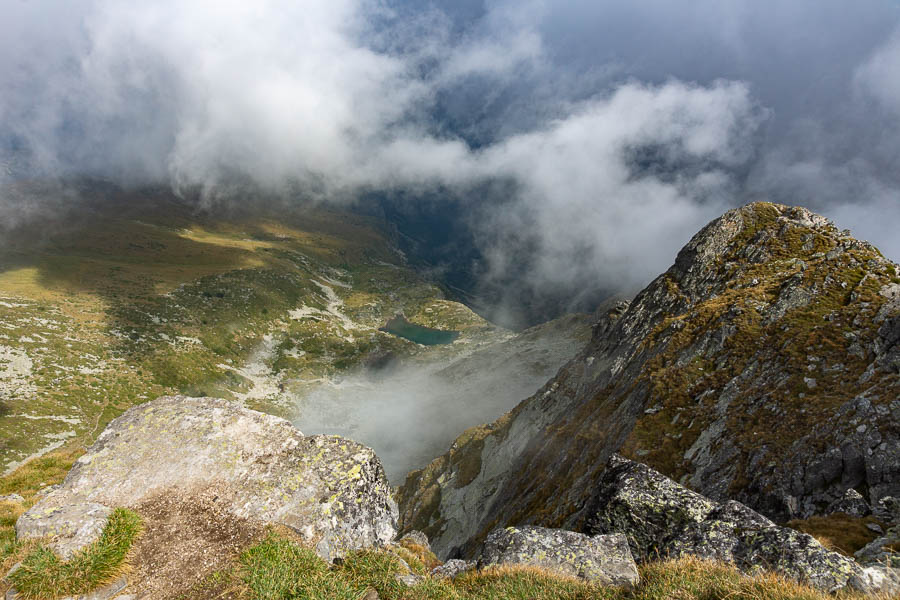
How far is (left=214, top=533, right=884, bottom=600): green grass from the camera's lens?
774cm

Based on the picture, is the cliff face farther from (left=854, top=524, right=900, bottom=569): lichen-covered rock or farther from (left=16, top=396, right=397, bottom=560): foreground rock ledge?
(left=16, top=396, right=397, bottom=560): foreground rock ledge

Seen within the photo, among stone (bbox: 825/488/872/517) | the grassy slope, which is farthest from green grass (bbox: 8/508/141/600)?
the grassy slope

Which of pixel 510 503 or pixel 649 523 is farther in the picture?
pixel 510 503

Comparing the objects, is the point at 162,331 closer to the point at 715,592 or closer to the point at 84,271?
the point at 84,271

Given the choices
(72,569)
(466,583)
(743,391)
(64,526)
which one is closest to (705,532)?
(466,583)

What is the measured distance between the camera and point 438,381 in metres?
152

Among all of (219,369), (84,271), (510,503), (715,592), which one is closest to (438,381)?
(219,369)

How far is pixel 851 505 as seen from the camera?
47.7 ft

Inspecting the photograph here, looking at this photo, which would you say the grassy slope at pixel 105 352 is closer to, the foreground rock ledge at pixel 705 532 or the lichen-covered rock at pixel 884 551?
the foreground rock ledge at pixel 705 532

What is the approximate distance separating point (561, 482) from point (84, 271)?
819 feet

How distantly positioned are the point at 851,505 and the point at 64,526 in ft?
84.4

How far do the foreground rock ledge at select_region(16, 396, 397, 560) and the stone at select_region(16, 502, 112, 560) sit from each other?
0.07 metres

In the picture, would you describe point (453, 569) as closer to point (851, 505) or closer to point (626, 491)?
point (626, 491)

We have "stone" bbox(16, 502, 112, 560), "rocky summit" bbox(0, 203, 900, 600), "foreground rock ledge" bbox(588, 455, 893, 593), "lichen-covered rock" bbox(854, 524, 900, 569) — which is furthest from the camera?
"lichen-covered rock" bbox(854, 524, 900, 569)
